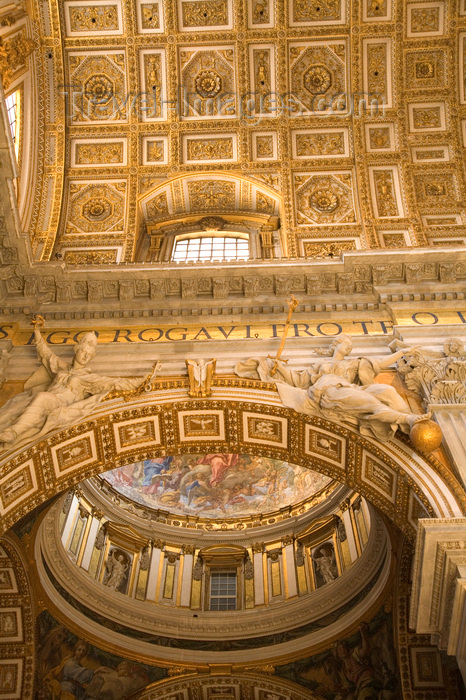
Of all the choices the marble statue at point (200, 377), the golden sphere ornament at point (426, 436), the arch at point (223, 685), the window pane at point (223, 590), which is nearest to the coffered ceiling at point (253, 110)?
the marble statue at point (200, 377)

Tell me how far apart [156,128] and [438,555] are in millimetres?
12478

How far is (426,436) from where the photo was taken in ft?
30.6

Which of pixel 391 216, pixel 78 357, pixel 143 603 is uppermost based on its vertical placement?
pixel 391 216

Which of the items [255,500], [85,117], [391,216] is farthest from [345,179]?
[255,500]

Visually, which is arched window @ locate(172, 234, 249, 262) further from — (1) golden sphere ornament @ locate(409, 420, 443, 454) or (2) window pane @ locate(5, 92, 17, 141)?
(1) golden sphere ornament @ locate(409, 420, 443, 454)

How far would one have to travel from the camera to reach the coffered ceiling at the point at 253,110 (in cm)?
1636

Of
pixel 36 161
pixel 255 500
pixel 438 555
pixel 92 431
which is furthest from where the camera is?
pixel 255 500

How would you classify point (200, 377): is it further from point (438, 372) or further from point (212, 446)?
point (438, 372)

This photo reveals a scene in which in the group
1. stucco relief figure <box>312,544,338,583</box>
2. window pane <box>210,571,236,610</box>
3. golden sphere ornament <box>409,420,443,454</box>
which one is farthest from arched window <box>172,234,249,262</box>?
golden sphere ornament <box>409,420,443,454</box>

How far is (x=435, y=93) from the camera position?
659 inches

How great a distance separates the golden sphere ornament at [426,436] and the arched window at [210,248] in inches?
309

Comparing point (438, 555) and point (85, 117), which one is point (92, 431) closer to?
point (438, 555)

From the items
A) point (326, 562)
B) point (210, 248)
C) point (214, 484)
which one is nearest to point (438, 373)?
point (326, 562)

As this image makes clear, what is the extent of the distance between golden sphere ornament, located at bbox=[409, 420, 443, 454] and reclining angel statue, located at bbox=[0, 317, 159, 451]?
4.31m
